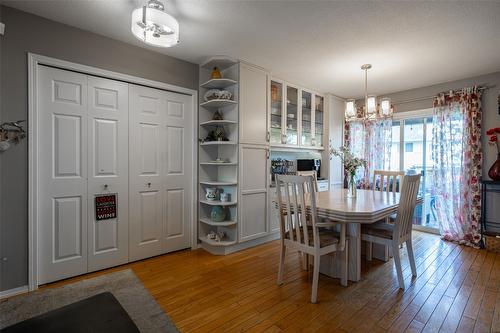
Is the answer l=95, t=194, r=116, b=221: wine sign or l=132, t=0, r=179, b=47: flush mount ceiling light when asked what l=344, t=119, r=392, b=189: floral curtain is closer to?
l=132, t=0, r=179, b=47: flush mount ceiling light

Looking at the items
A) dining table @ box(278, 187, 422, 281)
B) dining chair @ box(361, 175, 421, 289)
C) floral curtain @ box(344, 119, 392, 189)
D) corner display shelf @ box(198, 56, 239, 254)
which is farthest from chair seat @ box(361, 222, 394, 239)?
floral curtain @ box(344, 119, 392, 189)

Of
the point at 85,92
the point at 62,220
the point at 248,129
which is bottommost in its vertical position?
the point at 62,220

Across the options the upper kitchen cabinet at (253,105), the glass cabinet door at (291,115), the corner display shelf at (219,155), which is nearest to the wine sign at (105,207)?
the corner display shelf at (219,155)

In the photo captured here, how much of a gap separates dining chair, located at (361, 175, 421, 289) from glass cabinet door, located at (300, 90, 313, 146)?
2047mm

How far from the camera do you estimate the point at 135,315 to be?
1.86 metres

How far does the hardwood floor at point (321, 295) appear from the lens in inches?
69.4

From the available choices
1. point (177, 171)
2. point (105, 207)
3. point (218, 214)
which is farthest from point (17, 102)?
point (218, 214)

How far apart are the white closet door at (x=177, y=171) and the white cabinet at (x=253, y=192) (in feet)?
2.28

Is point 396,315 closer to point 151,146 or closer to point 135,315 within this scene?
point 135,315

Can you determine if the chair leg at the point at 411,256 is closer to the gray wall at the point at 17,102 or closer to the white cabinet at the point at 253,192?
the white cabinet at the point at 253,192

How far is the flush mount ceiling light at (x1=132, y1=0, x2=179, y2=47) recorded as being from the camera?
1.75 meters

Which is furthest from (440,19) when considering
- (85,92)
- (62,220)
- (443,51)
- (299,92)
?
(62,220)

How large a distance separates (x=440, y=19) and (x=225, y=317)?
10.1 feet

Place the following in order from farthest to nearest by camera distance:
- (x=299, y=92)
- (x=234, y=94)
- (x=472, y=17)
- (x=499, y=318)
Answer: (x=299, y=92), (x=234, y=94), (x=472, y=17), (x=499, y=318)
